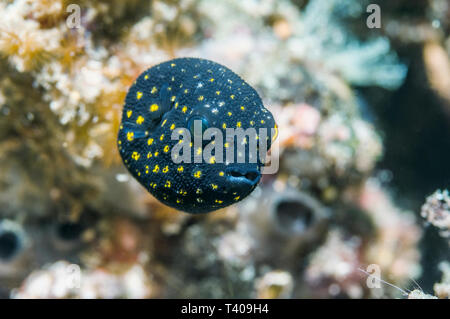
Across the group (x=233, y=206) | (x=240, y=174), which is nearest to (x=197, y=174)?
(x=240, y=174)

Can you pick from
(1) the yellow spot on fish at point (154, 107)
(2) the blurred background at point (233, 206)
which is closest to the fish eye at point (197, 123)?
(1) the yellow spot on fish at point (154, 107)

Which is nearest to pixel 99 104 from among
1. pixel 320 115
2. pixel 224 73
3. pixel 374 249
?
pixel 224 73

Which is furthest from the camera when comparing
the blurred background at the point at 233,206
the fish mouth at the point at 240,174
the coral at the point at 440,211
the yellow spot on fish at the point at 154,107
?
the blurred background at the point at 233,206

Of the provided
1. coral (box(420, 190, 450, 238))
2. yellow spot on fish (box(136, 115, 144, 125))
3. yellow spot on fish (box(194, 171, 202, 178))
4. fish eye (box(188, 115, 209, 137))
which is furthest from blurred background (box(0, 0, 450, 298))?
yellow spot on fish (box(194, 171, 202, 178))

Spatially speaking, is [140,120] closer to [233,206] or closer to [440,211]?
[233,206]

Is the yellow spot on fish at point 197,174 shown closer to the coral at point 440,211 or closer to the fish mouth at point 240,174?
the fish mouth at point 240,174

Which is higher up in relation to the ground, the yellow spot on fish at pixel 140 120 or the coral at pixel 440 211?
the yellow spot on fish at pixel 140 120

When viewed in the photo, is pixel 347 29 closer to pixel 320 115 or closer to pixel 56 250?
pixel 320 115
